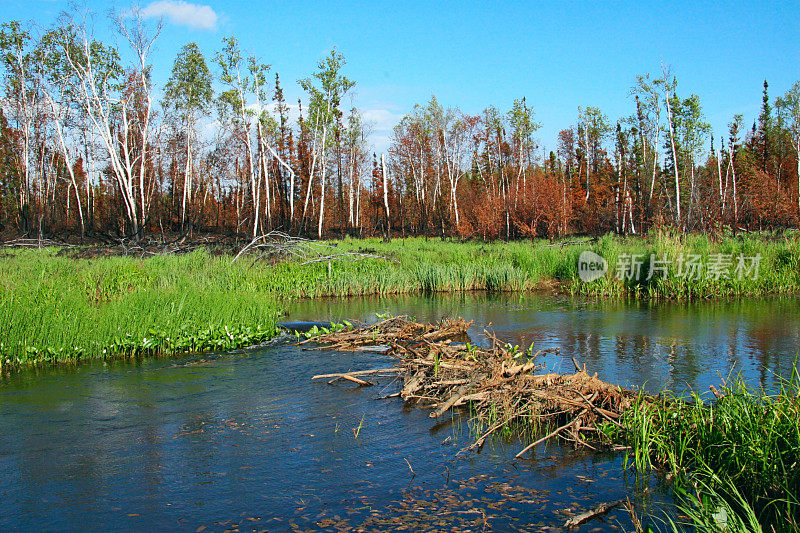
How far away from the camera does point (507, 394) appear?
18.9 feet

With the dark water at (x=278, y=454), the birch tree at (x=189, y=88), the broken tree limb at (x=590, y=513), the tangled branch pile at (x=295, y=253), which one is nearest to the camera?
the broken tree limb at (x=590, y=513)

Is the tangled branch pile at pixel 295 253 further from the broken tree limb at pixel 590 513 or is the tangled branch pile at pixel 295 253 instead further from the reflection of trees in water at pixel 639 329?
the broken tree limb at pixel 590 513

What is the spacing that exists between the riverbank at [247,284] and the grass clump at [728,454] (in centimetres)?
676

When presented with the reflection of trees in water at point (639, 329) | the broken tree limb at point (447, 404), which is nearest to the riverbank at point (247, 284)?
the reflection of trees in water at point (639, 329)

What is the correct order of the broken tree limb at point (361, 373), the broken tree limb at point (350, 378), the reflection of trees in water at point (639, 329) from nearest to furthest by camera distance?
the broken tree limb at point (350, 378) < the broken tree limb at point (361, 373) < the reflection of trees in water at point (639, 329)

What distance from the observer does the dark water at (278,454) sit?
4062 mm

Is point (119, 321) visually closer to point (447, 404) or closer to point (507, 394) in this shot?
point (447, 404)

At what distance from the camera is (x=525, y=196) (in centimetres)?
3269

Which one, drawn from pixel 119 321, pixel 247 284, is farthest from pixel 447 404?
pixel 247 284

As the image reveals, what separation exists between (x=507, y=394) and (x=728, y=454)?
6.71 ft

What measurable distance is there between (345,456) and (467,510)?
4.55 feet

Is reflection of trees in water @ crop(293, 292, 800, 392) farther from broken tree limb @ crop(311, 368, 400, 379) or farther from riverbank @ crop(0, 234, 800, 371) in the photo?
broken tree limb @ crop(311, 368, 400, 379)

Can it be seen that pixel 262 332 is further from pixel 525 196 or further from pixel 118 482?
pixel 525 196

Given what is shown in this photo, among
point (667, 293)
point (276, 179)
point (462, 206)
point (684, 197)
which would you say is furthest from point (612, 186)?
point (667, 293)
